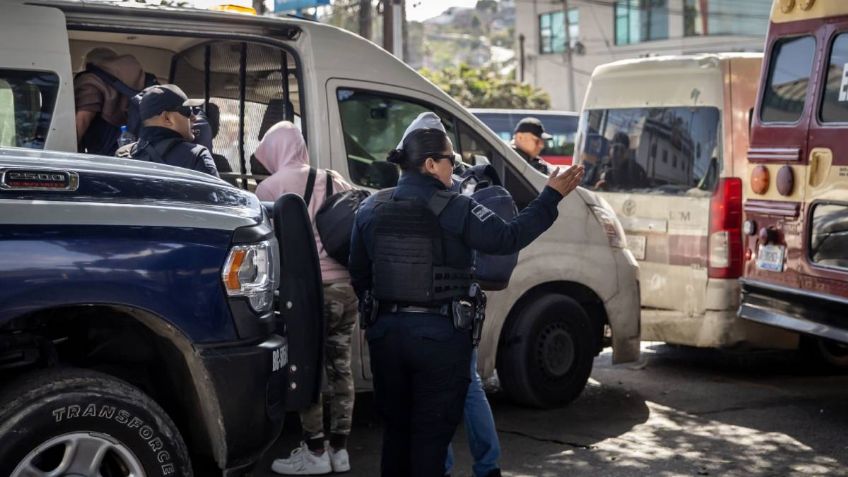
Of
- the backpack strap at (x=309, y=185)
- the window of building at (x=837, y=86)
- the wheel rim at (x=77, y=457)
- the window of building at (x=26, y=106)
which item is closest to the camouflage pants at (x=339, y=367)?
the backpack strap at (x=309, y=185)

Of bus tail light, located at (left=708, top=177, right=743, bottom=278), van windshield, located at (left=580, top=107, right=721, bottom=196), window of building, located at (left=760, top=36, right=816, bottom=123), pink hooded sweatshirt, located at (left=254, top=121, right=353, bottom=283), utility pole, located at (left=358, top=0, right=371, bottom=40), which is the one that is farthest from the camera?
utility pole, located at (left=358, top=0, right=371, bottom=40)

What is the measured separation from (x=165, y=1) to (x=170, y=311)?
272 centimetres

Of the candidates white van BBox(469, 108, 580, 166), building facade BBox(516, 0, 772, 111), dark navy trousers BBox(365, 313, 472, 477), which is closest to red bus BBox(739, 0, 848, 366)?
dark navy trousers BBox(365, 313, 472, 477)

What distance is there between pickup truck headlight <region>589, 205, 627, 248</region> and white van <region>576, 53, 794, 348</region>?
85 centimetres

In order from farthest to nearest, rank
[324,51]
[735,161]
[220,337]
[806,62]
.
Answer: [735,161]
[806,62]
[324,51]
[220,337]

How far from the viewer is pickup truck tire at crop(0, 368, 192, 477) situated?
3.69 metres

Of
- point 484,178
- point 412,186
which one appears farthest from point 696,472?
point 412,186

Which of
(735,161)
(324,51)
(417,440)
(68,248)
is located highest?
(324,51)

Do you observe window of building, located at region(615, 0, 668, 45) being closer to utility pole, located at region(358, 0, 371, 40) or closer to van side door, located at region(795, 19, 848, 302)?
utility pole, located at region(358, 0, 371, 40)

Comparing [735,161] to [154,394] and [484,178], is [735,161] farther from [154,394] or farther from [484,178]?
[154,394]

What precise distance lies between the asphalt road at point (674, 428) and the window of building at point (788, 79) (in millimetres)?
1809

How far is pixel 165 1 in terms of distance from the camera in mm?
6211

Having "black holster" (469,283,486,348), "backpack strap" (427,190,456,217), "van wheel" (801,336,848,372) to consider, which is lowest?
"van wheel" (801,336,848,372)

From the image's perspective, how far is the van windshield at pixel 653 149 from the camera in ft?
25.9
